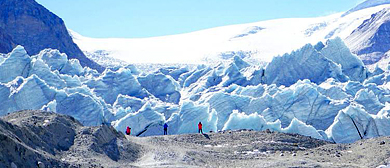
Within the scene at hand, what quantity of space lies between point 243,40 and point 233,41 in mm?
2527

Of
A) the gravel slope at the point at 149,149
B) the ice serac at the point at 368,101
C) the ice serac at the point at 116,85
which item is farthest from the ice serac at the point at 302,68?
the gravel slope at the point at 149,149

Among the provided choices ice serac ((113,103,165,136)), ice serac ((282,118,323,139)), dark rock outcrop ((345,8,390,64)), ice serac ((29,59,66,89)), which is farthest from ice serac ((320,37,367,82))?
dark rock outcrop ((345,8,390,64))

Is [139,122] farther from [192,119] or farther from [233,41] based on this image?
[233,41]

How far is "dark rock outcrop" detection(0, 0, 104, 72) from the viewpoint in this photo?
81.1 metres

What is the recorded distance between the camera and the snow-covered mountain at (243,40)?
140 meters

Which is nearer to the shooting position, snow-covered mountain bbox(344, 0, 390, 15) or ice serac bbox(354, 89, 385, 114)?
ice serac bbox(354, 89, 385, 114)

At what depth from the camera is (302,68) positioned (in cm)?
4734

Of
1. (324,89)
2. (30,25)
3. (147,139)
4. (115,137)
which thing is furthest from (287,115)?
(30,25)

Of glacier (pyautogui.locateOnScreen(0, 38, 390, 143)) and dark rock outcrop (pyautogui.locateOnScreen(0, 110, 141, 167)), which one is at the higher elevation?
dark rock outcrop (pyautogui.locateOnScreen(0, 110, 141, 167))

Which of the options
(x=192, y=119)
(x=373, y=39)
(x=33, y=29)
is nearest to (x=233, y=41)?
(x=373, y=39)

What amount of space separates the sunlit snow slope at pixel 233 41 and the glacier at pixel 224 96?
78.7 meters

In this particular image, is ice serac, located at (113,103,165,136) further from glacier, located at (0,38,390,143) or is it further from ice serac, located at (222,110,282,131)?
ice serac, located at (222,110,282,131)

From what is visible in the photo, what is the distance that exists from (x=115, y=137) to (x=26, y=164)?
443cm

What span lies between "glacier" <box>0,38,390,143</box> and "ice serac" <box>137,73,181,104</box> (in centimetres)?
8
